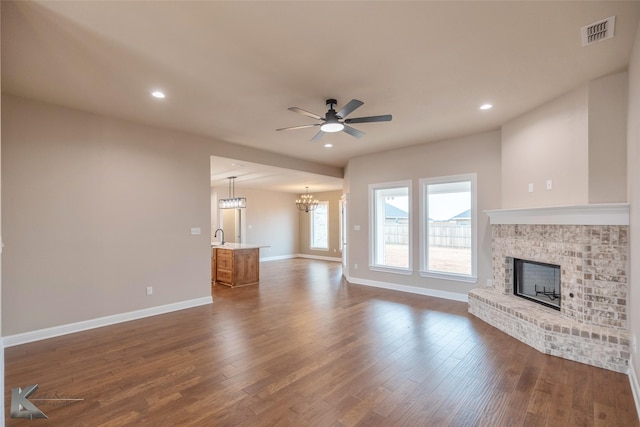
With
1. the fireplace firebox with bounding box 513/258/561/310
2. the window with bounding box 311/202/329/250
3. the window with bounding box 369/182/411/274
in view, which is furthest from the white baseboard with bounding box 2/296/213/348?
the window with bounding box 311/202/329/250

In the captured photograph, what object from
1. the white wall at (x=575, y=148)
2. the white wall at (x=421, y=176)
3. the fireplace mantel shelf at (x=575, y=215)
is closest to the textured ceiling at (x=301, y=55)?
the white wall at (x=575, y=148)

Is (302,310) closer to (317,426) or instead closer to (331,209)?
(317,426)

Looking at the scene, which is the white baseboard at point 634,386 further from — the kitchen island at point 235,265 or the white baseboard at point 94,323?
the kitchen island at point 235,265

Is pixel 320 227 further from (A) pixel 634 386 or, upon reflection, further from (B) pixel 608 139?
(A) pixel 634 386

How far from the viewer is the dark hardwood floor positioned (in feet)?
7.43

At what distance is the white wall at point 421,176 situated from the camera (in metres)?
5.12

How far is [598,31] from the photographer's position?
2.43 meters

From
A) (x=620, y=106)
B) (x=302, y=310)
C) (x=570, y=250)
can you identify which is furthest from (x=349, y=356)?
(x=620, y=106)

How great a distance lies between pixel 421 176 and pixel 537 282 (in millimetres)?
2645

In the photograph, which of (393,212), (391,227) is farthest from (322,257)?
(393,212)

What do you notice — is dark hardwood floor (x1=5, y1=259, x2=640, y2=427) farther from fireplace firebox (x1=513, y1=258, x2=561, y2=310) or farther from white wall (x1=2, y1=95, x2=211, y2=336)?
fireplace firebox (x1=513, y1=258, x2=561, y2=310)

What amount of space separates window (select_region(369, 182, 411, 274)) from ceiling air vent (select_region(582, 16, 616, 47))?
3.71m

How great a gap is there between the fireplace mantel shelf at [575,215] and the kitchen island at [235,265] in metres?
5.25

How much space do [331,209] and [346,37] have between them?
9.15 m
